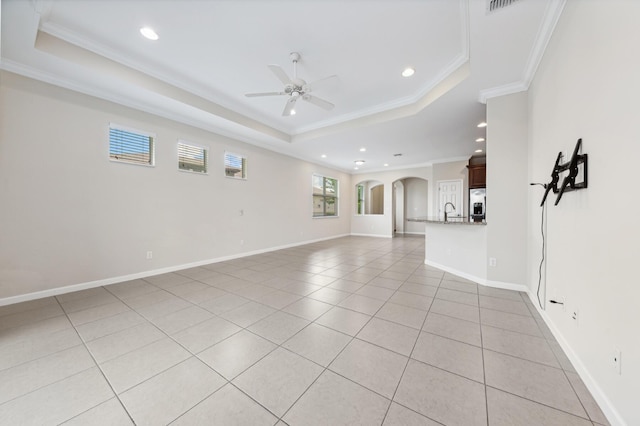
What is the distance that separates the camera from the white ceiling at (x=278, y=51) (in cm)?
217

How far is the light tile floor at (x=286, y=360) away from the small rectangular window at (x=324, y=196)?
5351mm

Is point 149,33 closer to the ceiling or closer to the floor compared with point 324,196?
closer to the ceiling

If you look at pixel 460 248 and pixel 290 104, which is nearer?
pixel 290 104

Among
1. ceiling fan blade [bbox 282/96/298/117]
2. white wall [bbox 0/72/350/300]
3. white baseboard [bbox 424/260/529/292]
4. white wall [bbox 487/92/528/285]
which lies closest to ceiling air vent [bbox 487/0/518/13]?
white wall [bbox 487/92/528/285]

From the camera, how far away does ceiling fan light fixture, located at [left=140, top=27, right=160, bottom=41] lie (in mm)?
2480

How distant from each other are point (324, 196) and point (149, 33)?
21.7 ft

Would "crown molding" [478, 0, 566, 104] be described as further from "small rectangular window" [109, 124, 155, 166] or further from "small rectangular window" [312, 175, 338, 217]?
"small rectangular window" [312, 175, 338, 217]

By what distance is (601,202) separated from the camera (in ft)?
4.43

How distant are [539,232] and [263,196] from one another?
17.6 feet

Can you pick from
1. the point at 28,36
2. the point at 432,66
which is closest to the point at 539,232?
the point at 432,66

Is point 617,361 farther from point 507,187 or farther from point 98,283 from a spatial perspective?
point 98,283

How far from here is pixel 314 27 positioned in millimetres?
2418

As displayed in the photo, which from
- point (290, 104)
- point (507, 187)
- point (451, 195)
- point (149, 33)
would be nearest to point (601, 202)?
point (507, 187)

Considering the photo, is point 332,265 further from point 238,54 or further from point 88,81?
point 88,81
